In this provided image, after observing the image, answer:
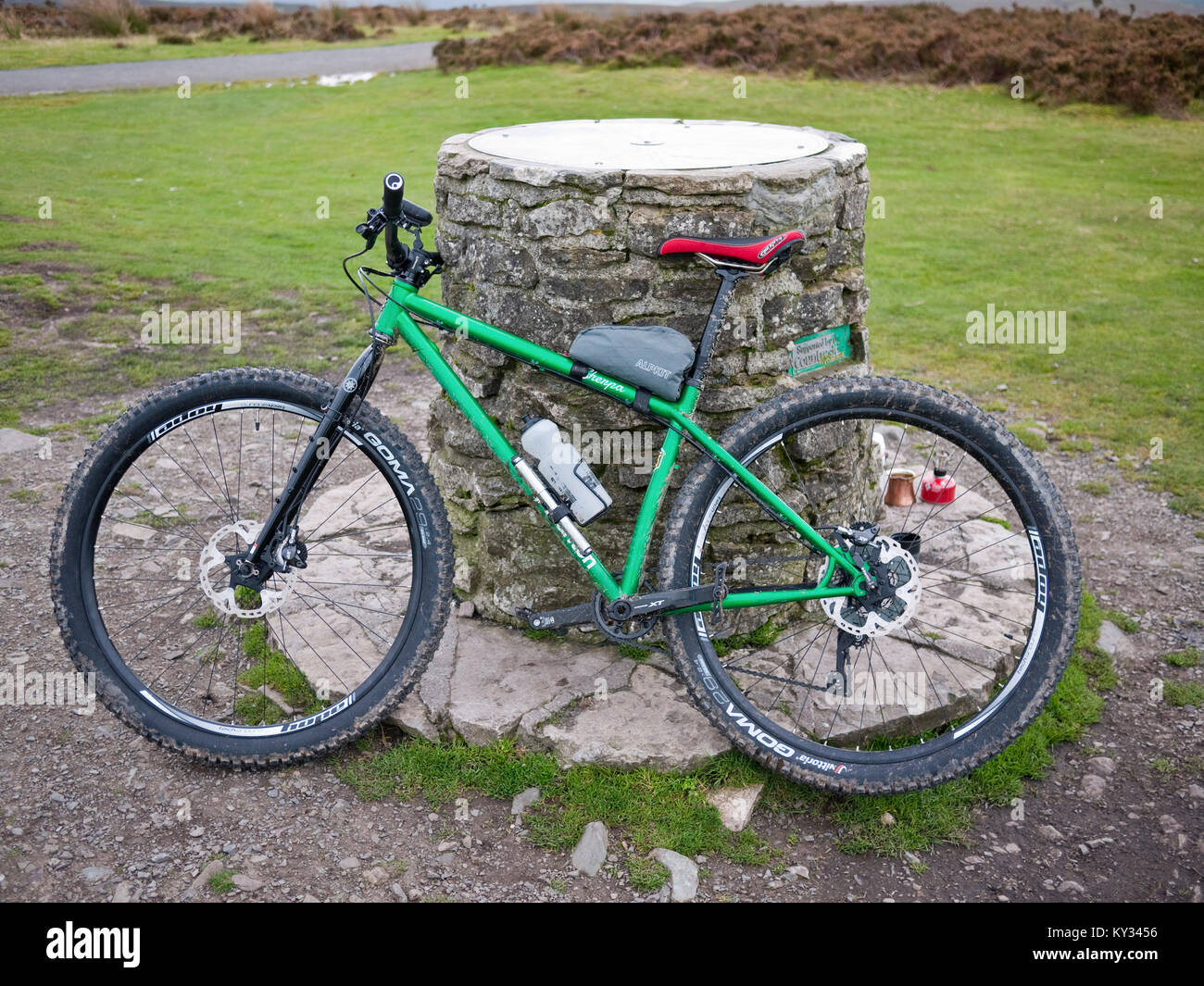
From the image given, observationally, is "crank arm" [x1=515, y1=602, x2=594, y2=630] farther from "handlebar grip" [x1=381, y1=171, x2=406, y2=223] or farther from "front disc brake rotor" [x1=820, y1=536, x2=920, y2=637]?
"handlebar grip" [x1=381, y1=171, x2=406, y2=223]

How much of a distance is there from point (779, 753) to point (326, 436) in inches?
74.9

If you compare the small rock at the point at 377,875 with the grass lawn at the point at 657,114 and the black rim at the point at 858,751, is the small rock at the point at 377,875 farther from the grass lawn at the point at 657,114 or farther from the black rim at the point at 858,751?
the black rim at the point at 858,751

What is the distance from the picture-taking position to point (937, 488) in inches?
201

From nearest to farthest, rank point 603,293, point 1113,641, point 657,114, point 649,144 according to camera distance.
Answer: point 603,293 → point 649,144 → point 1113,641 → point 657,114

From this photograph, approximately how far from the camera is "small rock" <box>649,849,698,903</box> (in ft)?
10.2

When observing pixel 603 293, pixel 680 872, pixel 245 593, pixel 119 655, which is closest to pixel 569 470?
pixel 603 293

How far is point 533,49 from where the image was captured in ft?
73.0

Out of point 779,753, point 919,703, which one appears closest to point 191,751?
point 779,753

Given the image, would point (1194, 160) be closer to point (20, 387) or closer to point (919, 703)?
point (919, 703)

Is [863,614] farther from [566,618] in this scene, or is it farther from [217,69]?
[217,69]

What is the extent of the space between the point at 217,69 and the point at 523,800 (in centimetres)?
1995

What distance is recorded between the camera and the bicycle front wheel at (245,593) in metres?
3.41

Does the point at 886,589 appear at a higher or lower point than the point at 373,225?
lower

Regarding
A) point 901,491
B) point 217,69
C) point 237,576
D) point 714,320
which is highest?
point 217,69
